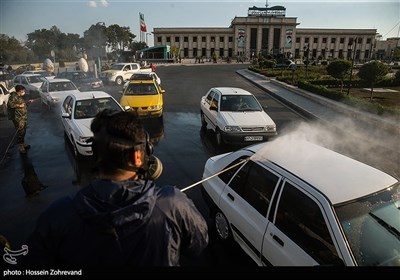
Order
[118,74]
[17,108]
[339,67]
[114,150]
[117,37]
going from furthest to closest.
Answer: [117,37]
[118,74]
[339,67]
[17,108]
[114,150]

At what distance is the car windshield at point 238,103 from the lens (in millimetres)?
9945

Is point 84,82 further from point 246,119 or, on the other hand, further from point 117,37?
point 117,37

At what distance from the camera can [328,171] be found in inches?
136

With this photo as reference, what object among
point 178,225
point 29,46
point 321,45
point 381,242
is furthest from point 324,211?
point 321,45

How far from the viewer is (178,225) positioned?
1.66m

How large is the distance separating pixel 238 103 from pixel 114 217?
9.05m

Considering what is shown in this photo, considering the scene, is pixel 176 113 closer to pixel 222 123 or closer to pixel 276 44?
pixel 222 123

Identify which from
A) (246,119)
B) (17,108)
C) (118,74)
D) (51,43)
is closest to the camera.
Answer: (17,108)

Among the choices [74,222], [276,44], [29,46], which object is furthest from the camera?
[276,44]

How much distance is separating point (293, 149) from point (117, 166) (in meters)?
3.21

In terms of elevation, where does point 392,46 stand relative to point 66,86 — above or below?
above

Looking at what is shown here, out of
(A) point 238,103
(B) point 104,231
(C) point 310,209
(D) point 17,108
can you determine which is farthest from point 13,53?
(B) point 104,231

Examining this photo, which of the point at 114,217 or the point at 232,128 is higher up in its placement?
the point at 114,217

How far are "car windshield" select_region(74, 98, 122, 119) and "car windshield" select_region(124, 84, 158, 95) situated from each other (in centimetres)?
308
